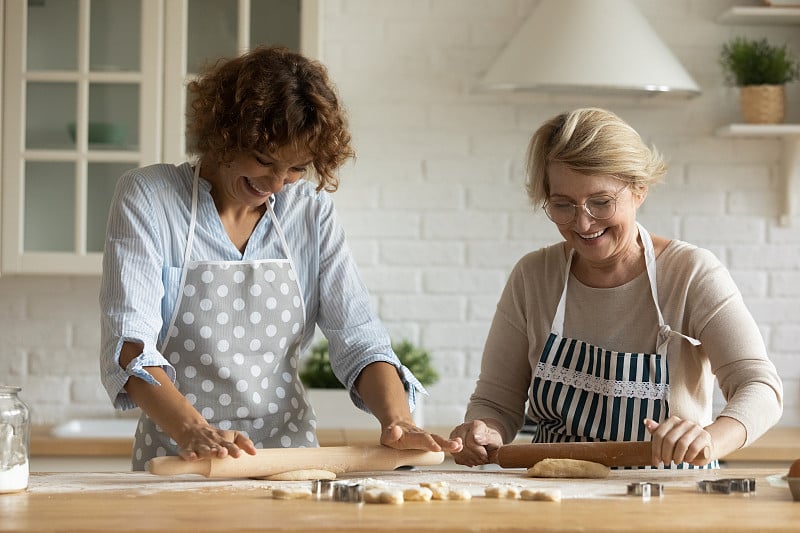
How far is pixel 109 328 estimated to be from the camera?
1.82 metres

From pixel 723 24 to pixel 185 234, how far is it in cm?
219

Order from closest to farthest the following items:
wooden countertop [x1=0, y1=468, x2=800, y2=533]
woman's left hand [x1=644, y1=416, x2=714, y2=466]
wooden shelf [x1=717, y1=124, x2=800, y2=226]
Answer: wooden countertop [x1=0, y1=468, x2=800, y2=533], woman's left hand [x1=644, y1=416, x2=714, y2=466], wooden shelf [x1=717, y1=124, x2=800, y2=226]

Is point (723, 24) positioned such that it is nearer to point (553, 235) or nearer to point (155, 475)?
point (553, 235)

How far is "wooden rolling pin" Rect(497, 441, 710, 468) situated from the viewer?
1839 millimetres

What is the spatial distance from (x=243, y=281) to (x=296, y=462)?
1.29 ft

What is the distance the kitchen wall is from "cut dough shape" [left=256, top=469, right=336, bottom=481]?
1.69 m

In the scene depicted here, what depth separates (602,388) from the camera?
Result: 202 centimetres

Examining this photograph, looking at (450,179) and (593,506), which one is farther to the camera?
(450,179)

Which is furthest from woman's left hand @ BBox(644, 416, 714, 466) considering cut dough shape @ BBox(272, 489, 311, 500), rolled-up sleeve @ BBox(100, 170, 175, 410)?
Result: rolled-up sleeve @ BBox(100, 170, 175, 410)

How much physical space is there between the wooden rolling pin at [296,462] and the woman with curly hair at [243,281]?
28mm

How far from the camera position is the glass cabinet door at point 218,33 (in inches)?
124

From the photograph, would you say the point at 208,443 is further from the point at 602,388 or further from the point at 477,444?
the point at 602,388

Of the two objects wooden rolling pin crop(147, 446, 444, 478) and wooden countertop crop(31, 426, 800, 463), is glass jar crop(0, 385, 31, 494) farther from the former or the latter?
wooden countertop crop(31, 426, 800, 463)

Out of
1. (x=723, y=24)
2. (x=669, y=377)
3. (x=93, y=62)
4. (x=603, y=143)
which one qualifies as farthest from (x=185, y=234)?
(x=723, y=24)
